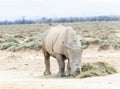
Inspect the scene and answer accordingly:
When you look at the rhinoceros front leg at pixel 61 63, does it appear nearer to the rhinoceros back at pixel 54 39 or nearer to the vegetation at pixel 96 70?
the rhinoceros back at pixel 54 39

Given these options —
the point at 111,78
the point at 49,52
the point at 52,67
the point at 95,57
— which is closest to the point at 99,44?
the point at 95,57

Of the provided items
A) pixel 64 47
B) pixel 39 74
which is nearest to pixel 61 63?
pixel 64 47

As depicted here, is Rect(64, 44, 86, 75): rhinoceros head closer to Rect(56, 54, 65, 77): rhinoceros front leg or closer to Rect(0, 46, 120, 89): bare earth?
Rect(0, 46, 120, 89): bare earth

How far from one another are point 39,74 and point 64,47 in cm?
326

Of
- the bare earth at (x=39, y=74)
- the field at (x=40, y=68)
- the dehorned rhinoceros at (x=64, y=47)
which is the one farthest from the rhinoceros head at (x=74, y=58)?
the bare earth at (x=39, y=74)

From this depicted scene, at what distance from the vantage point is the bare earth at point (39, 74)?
1405 cm

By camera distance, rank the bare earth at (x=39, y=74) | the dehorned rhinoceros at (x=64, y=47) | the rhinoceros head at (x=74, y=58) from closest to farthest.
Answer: the bare earth at (x=39, y=74), the rhinoceros head at (x=74, y=58), the dehorned rhinoceros at (x=64, y=47)

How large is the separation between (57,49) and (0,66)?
7307 millimetres

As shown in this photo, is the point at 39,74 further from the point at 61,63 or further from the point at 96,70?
the point at 96,70

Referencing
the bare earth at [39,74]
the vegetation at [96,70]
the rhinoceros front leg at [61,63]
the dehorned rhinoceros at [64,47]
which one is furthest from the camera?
the rhinoceros front leg at [61,63]

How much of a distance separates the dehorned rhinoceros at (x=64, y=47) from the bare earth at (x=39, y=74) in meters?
0.59

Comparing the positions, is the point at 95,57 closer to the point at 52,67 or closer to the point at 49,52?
the point at 52,67

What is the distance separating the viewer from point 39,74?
20.0 meters

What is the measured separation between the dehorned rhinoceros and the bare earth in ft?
1.93
